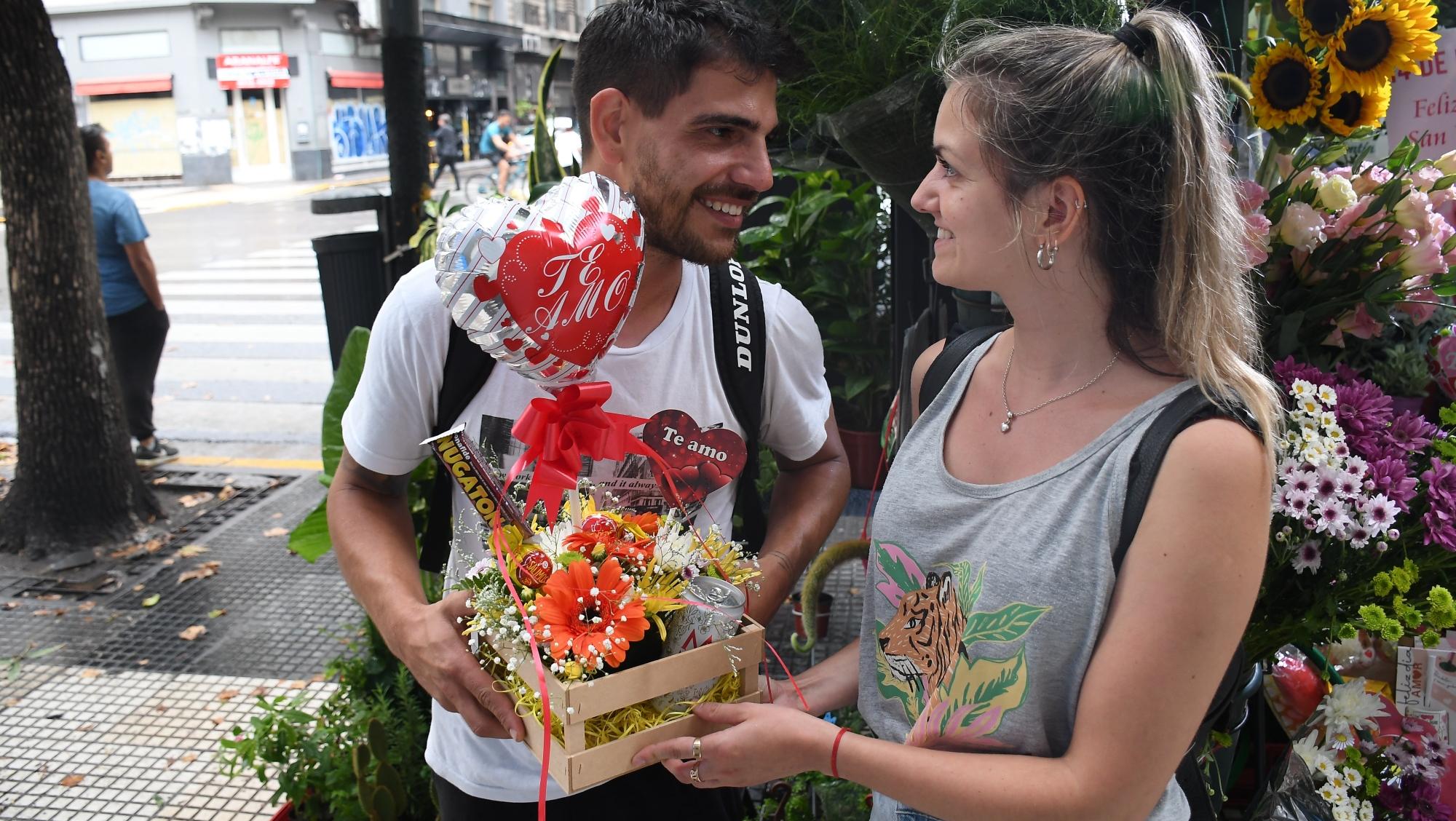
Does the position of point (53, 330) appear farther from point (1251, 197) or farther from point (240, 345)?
point (1251, 197)

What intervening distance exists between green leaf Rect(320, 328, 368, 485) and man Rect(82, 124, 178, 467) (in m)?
4.28

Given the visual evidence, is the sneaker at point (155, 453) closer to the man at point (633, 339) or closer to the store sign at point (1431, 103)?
the man at point (633, 339)

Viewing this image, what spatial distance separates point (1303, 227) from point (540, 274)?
135cm

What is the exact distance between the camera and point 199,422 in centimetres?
800

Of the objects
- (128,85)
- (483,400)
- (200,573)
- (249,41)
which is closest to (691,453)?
(483,400)

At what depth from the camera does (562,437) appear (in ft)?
4.84

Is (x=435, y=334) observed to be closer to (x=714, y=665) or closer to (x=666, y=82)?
(x=666, y=82)

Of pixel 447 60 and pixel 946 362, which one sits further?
pixel 447 60

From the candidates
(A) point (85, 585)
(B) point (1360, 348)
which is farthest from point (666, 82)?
(A) point (85, 585)

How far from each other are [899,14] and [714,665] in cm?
115

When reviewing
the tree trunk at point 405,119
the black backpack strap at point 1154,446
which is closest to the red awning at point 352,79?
the tree trunk at point 405,119

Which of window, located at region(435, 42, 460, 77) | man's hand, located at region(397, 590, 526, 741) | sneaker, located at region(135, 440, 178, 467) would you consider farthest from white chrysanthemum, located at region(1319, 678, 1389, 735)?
window, located at region(435, 42, 460, 77)

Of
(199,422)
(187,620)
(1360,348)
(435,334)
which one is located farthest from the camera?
(199,422)

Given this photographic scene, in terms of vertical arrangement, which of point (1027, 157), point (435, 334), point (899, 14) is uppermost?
point (899, 14)
